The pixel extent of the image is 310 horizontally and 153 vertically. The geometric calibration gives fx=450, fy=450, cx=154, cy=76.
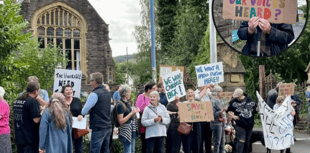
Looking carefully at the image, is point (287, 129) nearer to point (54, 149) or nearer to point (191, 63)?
point (54, 149)

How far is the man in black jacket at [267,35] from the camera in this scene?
505 cm

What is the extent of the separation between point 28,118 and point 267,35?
14.8ft

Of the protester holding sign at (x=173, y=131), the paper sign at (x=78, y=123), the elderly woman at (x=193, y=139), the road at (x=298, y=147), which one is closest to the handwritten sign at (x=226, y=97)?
the elderly woman at (x=193, y=139)

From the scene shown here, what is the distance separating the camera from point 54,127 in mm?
7328

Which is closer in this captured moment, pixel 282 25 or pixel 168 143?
pixel 282 25

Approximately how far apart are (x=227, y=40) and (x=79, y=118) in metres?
4.14

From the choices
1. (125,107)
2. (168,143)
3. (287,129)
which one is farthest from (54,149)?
(287,129)

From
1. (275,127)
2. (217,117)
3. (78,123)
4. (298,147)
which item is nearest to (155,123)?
(78,123)

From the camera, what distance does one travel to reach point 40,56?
80.3 feet

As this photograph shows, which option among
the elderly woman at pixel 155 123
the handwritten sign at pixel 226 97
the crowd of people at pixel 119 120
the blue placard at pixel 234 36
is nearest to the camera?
the blue placard at pixel 234 36

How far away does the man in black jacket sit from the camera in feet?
16.6

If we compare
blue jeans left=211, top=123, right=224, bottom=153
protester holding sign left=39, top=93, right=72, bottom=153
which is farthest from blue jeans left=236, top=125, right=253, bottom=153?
protester holding sign left=39, top=93, right=72, bottom=153

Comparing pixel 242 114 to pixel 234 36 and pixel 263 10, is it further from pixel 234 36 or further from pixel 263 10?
pixel 263 10

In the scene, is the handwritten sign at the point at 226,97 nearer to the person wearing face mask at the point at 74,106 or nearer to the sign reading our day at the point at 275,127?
the sign reading our day at the point at 275,127
